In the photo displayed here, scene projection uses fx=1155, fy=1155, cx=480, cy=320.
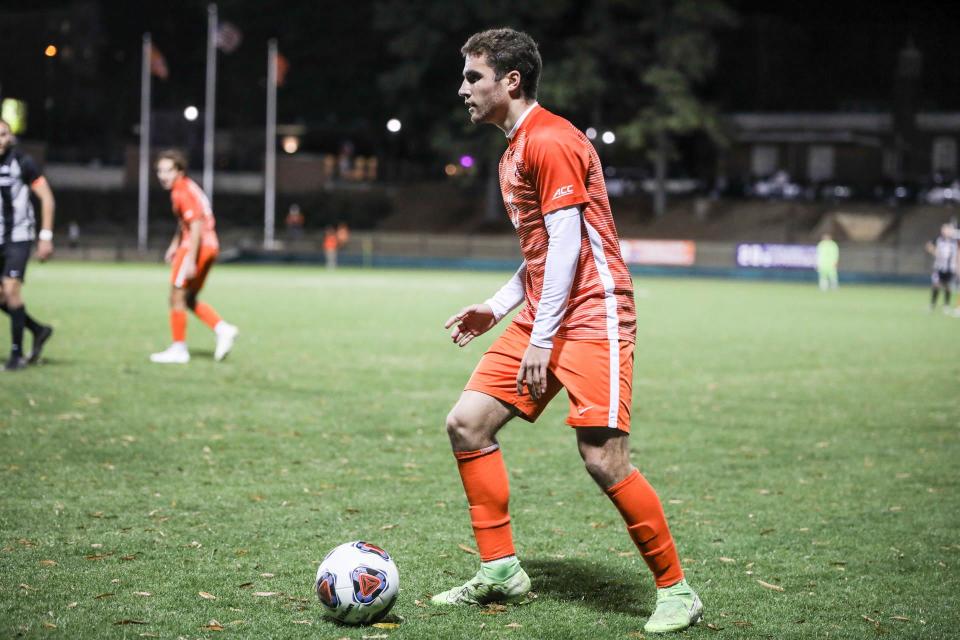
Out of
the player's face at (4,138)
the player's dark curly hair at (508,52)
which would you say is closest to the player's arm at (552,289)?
the player's dark curly hair at (508,52)

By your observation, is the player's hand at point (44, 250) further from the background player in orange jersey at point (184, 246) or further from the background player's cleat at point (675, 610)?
the background player's cleat at point (675, 610)

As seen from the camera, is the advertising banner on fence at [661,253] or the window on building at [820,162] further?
the window on building at [820,162]

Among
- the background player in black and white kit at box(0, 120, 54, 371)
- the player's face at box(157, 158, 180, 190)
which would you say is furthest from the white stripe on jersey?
the player's face at box(157, 158, 180, 190)

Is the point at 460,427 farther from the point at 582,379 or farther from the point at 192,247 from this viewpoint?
the point at 192,247

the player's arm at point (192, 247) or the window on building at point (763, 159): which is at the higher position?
the window on building at point (763, 159)

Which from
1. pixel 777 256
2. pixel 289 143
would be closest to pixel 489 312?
pixel 777 256

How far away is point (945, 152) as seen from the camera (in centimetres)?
5934

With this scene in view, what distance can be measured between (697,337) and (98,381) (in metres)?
10.1

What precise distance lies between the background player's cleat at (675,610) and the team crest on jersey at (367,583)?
41.3 inches

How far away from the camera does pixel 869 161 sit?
60.3 meters

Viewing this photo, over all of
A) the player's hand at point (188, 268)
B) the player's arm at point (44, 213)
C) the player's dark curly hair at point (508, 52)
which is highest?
the player's dark curly hair at point (508, 52)

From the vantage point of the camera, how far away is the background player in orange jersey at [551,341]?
443 centimetres

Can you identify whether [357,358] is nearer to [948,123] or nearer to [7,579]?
[7,579]

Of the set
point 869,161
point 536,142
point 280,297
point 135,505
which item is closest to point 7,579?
point 135,505
